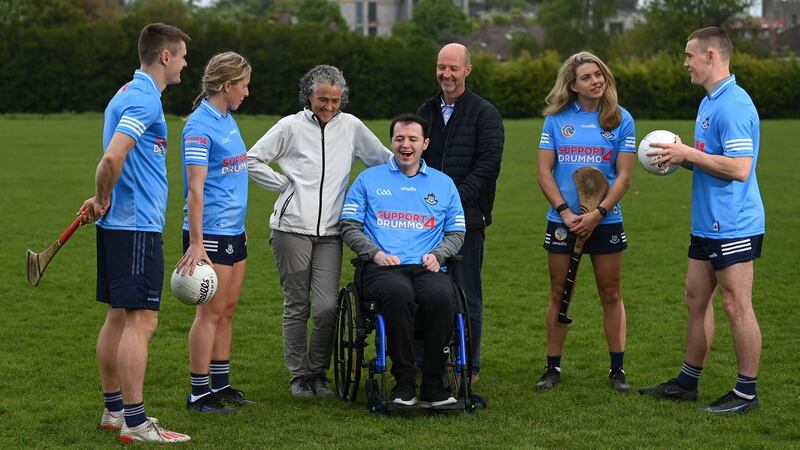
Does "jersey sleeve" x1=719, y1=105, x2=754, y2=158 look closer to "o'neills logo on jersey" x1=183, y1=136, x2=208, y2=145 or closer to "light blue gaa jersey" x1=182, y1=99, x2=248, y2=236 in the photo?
"light blue gaa jersey" x1=182, y1=99, x2=248, y2=236

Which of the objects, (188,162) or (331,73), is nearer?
(188,162)

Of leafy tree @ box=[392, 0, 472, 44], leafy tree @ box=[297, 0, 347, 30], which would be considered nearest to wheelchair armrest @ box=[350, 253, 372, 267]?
leafy tree @ box=[392, 0, 472, 44]

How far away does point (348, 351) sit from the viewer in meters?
6.20

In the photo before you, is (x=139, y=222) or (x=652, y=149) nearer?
(x=139, y=222)

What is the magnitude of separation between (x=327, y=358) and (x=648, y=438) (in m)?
2.04

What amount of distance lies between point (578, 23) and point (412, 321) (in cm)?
8434

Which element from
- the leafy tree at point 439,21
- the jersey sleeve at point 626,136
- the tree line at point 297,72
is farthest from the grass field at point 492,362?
the leafy tree at point 439,21

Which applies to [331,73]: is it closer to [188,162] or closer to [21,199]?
[188,162]

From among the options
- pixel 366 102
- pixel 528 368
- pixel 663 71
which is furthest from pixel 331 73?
pixel 663 71

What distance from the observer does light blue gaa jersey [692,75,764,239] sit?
19.1ft

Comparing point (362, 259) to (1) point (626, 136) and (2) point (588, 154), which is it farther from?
(1) point (626, 136)

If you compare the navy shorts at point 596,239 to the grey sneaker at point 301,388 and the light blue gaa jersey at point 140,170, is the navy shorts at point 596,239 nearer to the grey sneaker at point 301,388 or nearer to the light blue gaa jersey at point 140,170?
the grey sneaker at point 301,388

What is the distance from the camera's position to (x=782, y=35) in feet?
325

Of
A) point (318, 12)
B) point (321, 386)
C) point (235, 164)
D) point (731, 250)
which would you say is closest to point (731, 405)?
point (731, 250)
